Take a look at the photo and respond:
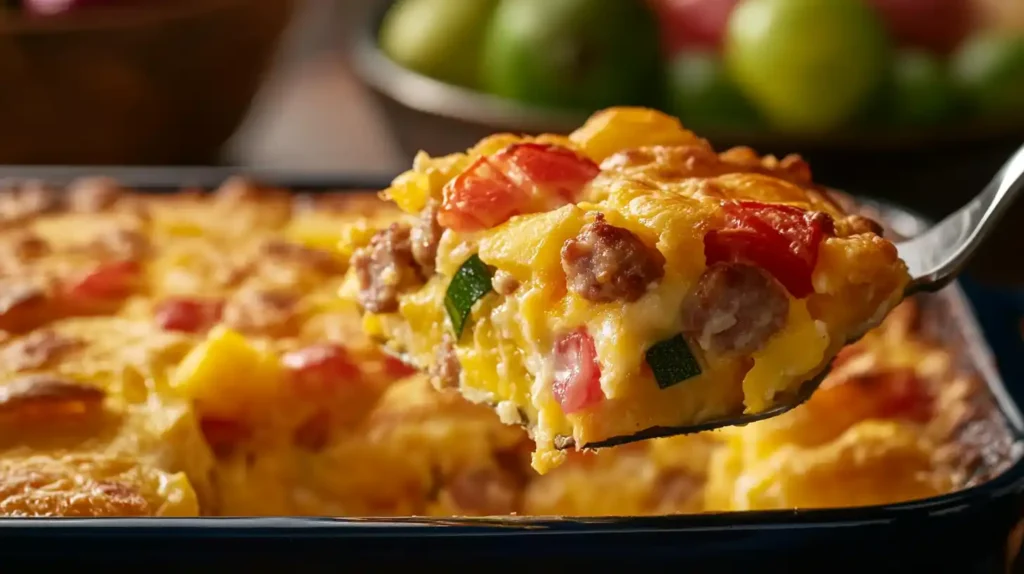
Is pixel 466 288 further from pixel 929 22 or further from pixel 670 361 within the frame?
pixel 929 22

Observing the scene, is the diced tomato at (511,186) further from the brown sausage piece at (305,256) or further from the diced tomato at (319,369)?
the brown sausage piece at (305,256)

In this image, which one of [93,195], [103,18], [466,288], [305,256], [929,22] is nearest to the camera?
[466,288]

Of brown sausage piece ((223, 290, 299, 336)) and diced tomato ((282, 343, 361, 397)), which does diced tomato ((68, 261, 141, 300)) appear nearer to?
brown sausage piece ((223, 290, 299, 336))

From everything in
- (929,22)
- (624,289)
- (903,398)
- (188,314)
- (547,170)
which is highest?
(188,314)

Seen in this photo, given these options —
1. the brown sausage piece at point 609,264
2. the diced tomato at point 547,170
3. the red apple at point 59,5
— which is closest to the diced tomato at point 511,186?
the diced tomato at point 547,170

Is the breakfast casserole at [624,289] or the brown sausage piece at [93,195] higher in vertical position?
the brown sausage piece at [93,195]

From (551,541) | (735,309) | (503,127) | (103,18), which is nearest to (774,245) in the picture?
(735,309)
